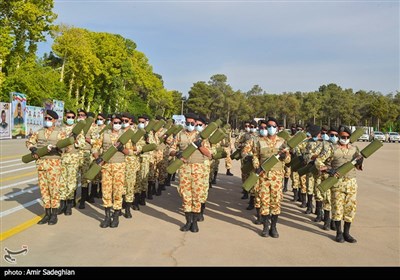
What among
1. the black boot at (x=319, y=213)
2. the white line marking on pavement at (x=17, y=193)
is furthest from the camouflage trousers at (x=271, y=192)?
the white line marking on pavement at (x=17, y=193)

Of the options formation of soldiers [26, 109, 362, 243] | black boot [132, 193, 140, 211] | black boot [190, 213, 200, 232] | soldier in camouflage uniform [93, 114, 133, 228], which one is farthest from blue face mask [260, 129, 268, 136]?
black boot [132, 193, 140, 211]

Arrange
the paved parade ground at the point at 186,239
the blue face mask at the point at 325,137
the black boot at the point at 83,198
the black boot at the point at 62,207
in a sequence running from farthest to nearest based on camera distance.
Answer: the black boot at the point at 83,198 → the blue face mask at the point at 325,137 → the black boot at the point at 62,207 → the paved parade ground at the point at 186,239

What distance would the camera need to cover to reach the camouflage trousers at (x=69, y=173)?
24.2 ft

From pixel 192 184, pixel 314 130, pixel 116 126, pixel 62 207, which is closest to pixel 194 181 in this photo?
pixel 192 184

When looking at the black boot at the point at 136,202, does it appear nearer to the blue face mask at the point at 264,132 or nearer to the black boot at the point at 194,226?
the black boot at the point at 194,226

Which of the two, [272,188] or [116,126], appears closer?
[272,188]

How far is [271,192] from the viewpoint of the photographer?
6.31 meters

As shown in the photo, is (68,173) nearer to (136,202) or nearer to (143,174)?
(136,202)

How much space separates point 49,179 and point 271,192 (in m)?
3.88

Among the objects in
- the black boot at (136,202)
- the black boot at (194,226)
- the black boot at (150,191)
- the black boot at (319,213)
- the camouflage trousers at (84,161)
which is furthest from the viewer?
the black boot at (150,191)

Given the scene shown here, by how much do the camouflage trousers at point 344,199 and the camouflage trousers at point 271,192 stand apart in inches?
35.8

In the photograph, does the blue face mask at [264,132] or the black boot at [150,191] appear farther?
the black boot at [150,191]
